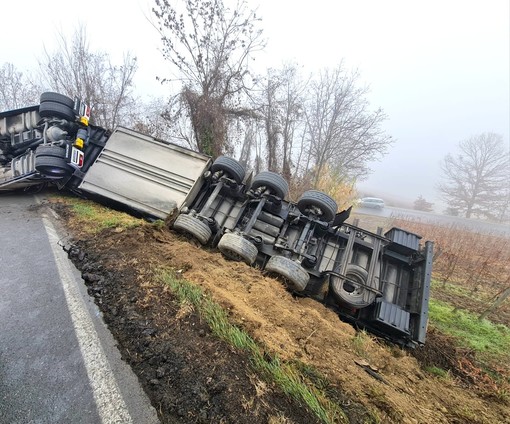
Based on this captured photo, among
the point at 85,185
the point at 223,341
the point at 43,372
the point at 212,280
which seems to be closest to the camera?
the point at 43,372

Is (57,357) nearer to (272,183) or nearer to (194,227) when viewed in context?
(194,227)

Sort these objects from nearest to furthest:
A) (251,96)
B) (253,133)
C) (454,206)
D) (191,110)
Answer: (191,110) → (251,96) → (253,133) → (454,206)

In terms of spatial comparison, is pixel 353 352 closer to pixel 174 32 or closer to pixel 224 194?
pixel 224 194

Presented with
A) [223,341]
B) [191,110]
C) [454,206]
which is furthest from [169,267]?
[454,206]

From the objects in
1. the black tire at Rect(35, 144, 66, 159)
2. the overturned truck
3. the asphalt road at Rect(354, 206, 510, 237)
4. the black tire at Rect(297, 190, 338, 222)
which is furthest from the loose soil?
the asphalt road at Rect(354, 206, 510, 237)

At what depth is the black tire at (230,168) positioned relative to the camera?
5027 millimetres

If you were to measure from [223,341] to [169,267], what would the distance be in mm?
1311

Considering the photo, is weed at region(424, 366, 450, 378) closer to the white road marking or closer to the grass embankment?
the grass embankment

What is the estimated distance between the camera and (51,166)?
514 cm

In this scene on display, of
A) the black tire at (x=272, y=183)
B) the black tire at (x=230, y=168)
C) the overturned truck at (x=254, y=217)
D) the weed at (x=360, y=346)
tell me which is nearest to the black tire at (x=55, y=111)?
the overturned truck at (x=254, y=217)

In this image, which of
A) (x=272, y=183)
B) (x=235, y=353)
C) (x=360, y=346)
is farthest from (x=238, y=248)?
(x=235, y=353)

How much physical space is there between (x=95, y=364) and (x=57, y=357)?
0.29 metres

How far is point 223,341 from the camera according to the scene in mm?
1952

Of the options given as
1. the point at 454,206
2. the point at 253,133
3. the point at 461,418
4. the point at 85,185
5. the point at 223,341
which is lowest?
the point at 223,341
